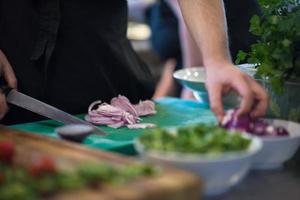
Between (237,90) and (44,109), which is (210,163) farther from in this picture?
(44,109)

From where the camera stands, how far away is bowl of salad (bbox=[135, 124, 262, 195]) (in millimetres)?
840

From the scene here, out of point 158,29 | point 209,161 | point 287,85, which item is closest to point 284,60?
point 287,85

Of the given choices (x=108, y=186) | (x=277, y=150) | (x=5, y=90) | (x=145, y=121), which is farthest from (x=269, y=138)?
(x=5, y=90)

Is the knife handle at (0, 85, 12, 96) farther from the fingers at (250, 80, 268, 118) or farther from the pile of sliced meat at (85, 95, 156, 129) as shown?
the fingers at (250, 80, 268, 118)

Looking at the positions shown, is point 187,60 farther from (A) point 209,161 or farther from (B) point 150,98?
(A) point 209,161

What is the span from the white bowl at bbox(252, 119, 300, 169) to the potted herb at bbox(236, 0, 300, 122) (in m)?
0.10

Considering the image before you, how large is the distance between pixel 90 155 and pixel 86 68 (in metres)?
0.70

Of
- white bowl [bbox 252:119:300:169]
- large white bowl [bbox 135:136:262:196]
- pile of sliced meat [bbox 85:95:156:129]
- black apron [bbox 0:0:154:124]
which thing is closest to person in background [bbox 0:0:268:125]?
black apron [bbox 0:0:154:124]

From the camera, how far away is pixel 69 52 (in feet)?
4.98

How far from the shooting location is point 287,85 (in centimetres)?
117

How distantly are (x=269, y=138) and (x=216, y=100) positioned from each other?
0.15 m

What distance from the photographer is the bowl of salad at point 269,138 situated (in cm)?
101

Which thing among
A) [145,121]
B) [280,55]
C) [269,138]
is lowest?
[145,121]

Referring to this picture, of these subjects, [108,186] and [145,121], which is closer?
[108,186]
